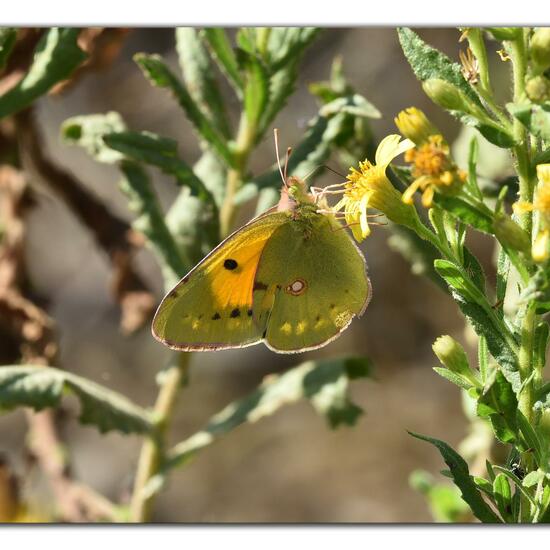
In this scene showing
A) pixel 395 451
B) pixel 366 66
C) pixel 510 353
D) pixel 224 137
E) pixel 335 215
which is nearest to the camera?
pixel 510 353

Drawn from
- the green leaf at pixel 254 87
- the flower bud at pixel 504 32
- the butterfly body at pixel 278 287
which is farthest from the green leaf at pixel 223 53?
the flower bud at pixel 504 32

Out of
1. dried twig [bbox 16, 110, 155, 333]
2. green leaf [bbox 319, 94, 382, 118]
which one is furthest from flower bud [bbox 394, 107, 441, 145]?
dried twig [bbox 16, 110, 155, 333]

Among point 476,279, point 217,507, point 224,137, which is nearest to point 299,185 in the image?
point 224,137

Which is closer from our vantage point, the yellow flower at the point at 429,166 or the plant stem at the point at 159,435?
the yellow flower at the point at 429,166

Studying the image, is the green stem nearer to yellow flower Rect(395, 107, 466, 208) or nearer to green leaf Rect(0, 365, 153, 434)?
yellow flower Rect(395, 107, 466, 208)

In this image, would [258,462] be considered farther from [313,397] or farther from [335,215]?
[335,215]

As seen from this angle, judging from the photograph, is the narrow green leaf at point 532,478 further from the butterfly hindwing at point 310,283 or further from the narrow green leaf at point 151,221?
the narrow green leaf at point 151,221
